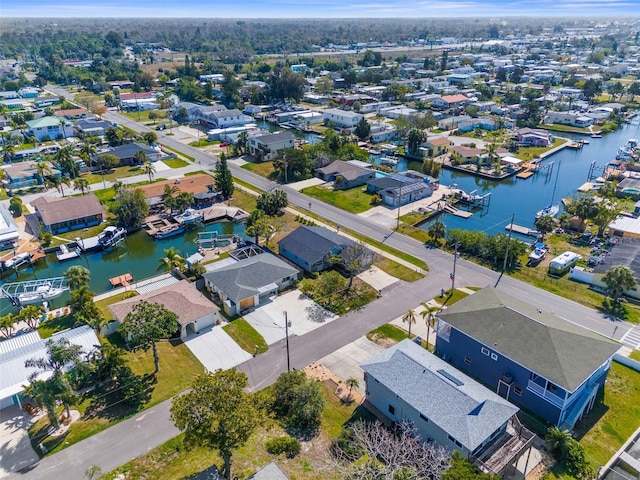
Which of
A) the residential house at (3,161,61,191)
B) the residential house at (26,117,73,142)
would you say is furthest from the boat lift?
the residential house at (26,117,73,142)

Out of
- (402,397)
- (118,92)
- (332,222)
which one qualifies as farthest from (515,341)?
(118,92)

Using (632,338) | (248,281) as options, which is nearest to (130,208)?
(248,281)

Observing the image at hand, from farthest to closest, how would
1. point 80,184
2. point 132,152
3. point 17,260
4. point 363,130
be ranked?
point 363,130 < point 132,152 < point 80,184 < point 17,260

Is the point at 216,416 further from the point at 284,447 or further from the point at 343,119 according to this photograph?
the point at 343,119

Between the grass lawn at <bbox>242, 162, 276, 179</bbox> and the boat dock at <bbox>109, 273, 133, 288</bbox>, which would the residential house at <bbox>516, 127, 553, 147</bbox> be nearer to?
the grass lawn at <bbox>242, 162, 276, 179</bbox>

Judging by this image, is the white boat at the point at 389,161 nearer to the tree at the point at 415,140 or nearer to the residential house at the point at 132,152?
the tree at the point at 415,140

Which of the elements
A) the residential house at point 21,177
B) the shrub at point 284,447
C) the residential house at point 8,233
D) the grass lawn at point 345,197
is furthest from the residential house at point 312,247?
the residential house at point 21,177
